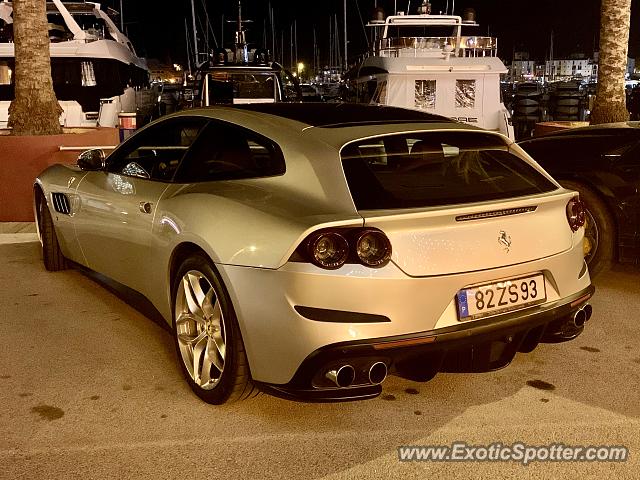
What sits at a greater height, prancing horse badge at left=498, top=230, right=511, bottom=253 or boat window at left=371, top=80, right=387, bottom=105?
boat window at left=371, top=80, right=387, bottom=105

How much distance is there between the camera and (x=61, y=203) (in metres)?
5.64

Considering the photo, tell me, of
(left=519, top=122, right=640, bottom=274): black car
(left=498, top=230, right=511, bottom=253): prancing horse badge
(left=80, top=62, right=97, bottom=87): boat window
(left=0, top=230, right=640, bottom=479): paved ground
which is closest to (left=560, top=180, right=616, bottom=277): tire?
(left=519, top=122, right=640, bottom=274): black car

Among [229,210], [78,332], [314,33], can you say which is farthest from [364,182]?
[314,33]

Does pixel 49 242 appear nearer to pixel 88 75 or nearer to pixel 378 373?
pixel 378 373

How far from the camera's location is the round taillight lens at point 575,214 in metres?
3.78

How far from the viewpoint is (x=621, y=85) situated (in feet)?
40.6

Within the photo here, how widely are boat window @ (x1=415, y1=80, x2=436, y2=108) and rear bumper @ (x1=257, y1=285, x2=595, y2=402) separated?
1534 centimetres

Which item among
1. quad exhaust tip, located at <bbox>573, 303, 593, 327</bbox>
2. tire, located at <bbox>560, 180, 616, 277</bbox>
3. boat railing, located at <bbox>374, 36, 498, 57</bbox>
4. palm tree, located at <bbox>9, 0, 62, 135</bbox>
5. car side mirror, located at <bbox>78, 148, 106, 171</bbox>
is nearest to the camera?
quad exhaust tip, located at <bbox>573, 303, 593, 327</bbox>

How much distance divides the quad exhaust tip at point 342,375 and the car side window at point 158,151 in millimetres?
1670

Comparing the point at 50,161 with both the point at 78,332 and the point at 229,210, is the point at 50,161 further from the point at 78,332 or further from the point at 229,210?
the point at 229,210

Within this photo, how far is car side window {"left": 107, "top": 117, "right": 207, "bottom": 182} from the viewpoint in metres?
4.52

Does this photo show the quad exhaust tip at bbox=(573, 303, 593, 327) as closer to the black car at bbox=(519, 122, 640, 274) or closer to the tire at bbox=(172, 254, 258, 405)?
the tire at bbox=(172, 254, 258, 405)

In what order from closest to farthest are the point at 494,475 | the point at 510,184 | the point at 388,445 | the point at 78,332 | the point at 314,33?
the point at 494,475
the point at 388,445
the point at 510,184
the point at 78,332
the point at 314,33

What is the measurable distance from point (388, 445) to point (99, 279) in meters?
2.65
